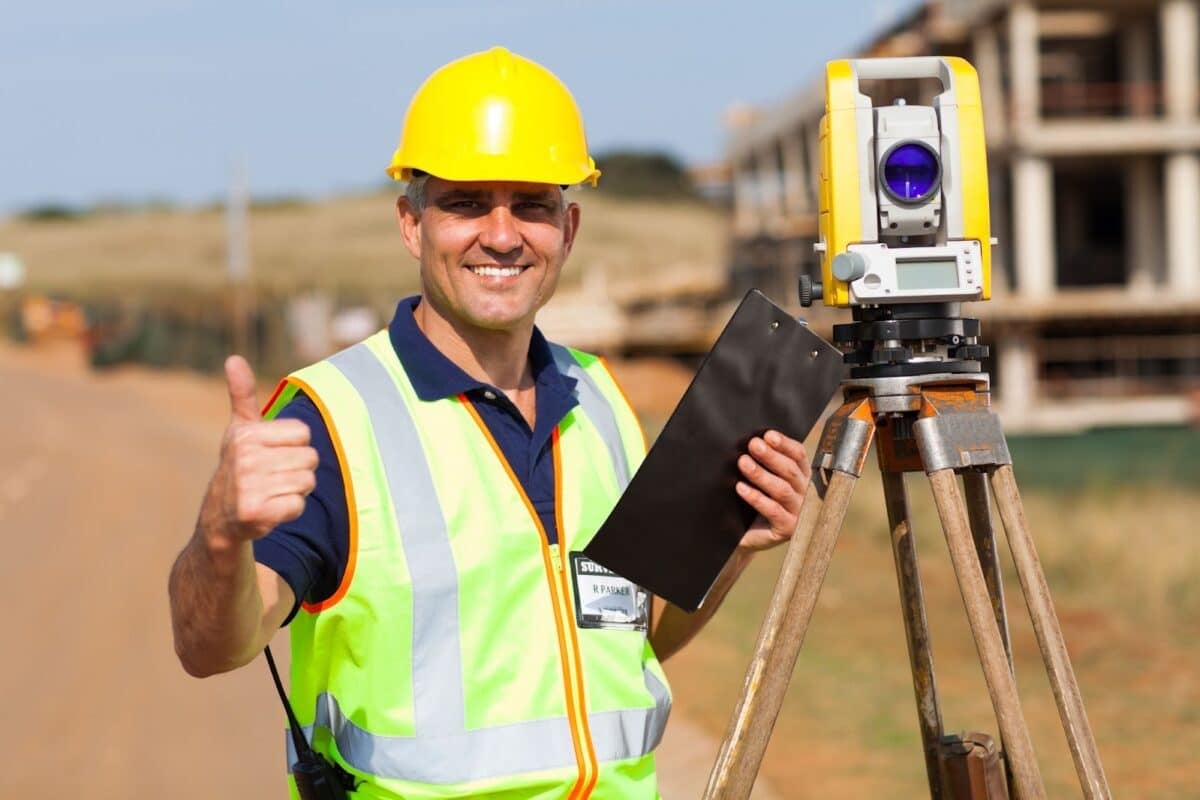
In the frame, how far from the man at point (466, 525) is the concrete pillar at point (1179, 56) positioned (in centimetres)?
3206

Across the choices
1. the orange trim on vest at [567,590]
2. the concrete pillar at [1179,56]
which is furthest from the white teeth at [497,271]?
the concrete pillar at [1179,56]

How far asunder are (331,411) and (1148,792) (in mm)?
4805

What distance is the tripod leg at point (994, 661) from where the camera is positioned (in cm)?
252

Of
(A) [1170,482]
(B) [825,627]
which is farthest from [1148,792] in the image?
(A) [1170,482]

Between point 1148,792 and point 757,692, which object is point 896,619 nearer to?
point 1148,792

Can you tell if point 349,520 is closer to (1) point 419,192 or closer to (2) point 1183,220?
(1) point 419,192

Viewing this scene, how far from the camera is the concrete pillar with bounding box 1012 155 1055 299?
32.5 m

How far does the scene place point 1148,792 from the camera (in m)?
6.25

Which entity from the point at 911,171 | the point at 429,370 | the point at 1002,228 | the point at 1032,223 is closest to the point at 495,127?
the point at 429,370

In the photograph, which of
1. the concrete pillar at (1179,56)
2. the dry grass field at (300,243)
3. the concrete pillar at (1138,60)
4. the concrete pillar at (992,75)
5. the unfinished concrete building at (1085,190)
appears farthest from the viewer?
the dry grass field at (300,243)

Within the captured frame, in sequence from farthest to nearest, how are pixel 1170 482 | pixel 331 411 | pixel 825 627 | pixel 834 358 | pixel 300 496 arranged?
pixel 1170 482
pixel 825 627
pixel 834 358
pixel 331 411
pixel 300 496

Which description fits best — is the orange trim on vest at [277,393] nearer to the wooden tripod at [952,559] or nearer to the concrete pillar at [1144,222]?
the wooden tripod at [952,559]

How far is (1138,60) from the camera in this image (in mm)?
33875

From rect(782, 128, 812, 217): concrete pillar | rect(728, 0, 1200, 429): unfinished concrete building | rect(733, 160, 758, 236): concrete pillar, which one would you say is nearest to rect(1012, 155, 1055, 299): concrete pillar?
rect(728, 0, 1200, 429): unfinished concrete building
